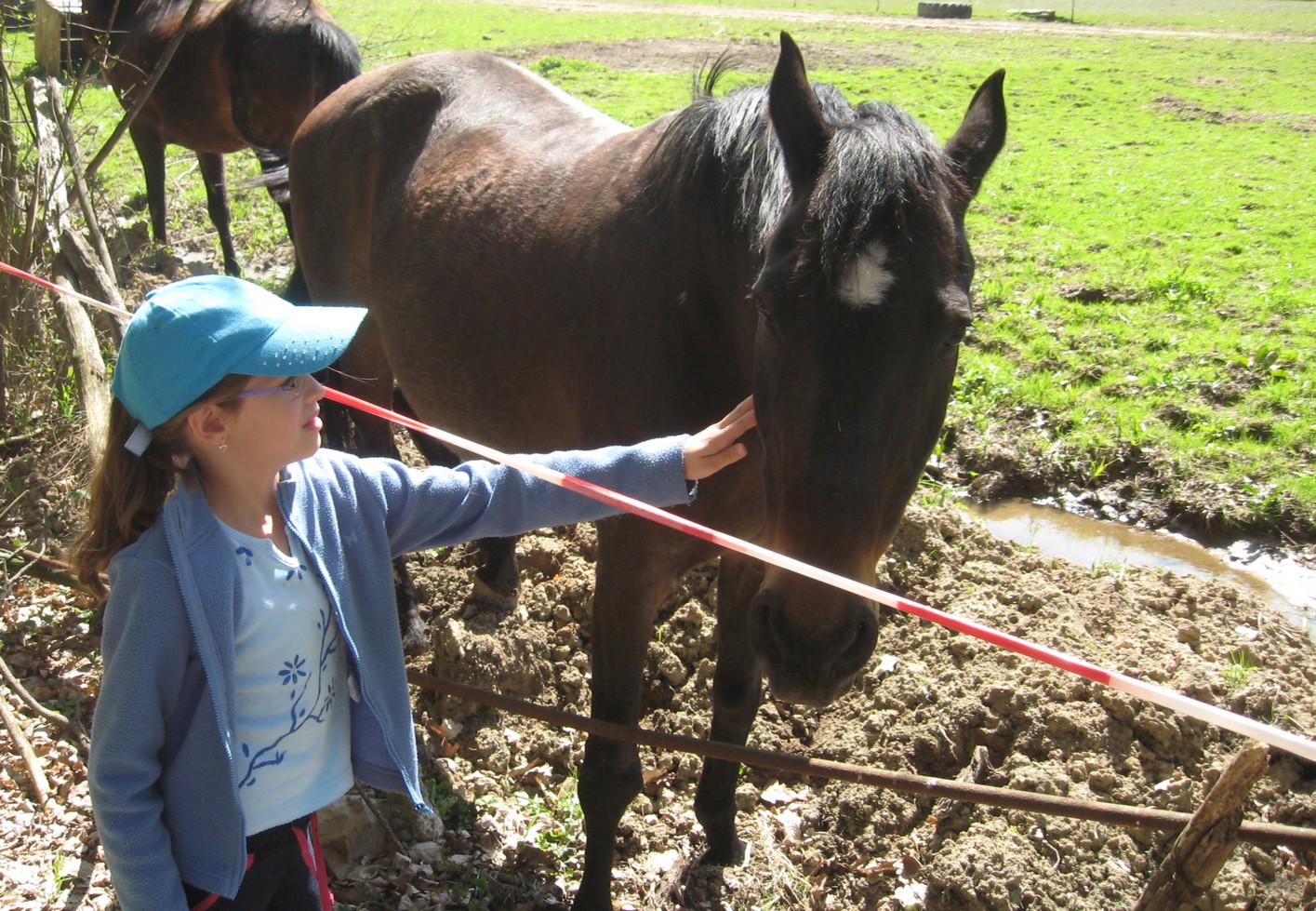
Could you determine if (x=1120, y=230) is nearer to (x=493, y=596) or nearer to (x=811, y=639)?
(x=493, y=596)

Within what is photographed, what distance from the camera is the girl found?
168 centimetres

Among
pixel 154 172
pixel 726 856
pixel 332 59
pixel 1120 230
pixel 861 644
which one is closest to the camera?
pixel 861 644

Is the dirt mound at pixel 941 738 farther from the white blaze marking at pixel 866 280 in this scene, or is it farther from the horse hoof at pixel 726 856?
the white blaze marking at pixel 866 280

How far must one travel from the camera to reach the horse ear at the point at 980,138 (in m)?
2.26

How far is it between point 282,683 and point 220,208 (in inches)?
266

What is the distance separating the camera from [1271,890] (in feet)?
9.48

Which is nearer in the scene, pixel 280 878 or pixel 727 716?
pixel 280 878

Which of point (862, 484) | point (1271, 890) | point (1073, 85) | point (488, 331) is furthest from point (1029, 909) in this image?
point (1073, 85)

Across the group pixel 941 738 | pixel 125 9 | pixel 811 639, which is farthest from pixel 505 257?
pixel 125 9

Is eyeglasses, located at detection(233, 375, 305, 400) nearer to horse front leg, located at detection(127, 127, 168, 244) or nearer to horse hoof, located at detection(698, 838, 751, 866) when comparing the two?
horse hoof, located at detection(698, 838, 751, 866)

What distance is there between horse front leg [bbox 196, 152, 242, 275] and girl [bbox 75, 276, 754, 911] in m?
6.10

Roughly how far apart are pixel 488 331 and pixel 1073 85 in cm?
1407

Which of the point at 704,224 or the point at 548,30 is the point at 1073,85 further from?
the point at 704,224

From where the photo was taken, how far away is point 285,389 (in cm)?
182
